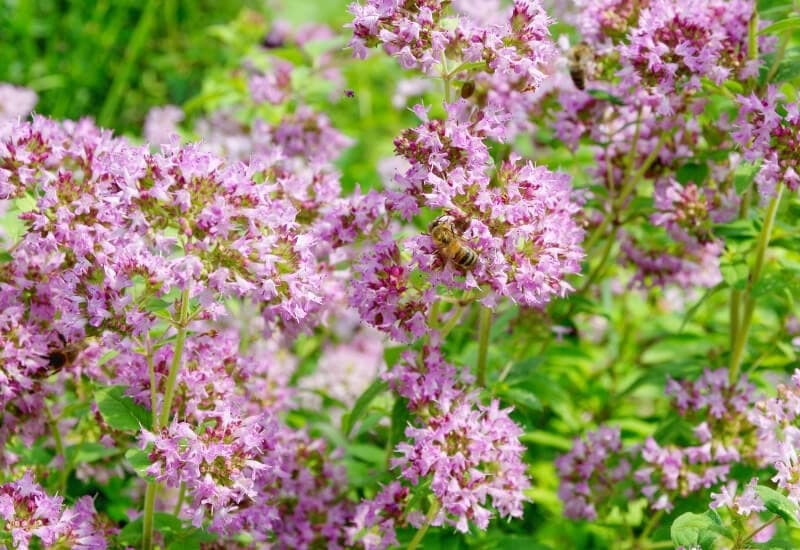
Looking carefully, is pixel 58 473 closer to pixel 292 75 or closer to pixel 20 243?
pixel 20 243

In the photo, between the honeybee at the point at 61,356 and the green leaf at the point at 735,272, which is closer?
the honeybee at the point at 61,356

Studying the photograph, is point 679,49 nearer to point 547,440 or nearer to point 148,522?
point 547,440

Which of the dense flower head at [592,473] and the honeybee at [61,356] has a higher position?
the dense flower head at [592,473]

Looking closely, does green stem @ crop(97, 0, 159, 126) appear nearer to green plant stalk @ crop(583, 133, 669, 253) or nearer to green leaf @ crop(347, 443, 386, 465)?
green leaf @ crop(347, 443, 386, 465)

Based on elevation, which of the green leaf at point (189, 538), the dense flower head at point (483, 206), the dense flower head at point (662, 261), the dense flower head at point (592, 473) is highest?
the dense flower head at point (662, 261)

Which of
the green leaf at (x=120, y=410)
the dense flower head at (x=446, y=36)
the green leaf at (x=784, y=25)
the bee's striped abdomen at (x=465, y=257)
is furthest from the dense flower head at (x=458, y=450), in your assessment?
the green leaf at (x=784, y=25)

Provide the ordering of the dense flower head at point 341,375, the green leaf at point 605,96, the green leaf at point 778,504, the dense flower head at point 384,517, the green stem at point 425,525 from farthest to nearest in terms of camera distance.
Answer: the dense flower head at point 341,375
the green leaf at point 605,96
the dense flower head at point 384,517
the green stem at point 425,525
the green leaf at point 778,504

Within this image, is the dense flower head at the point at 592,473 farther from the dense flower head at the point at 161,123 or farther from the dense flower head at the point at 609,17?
the dense flower head at the point at 161,123
